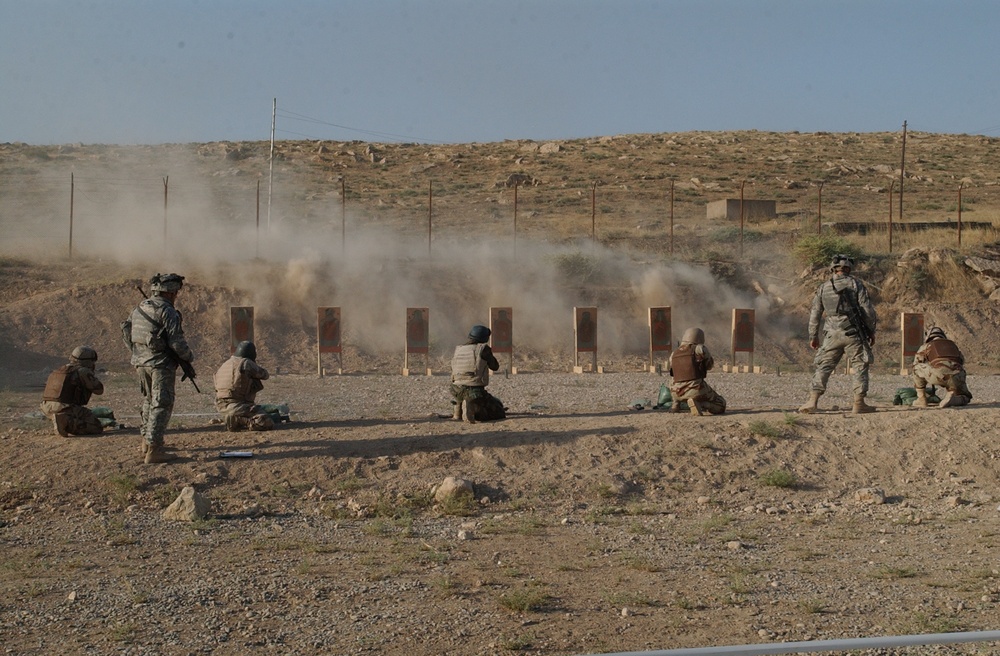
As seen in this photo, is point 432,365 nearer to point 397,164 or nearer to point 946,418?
point 946,418

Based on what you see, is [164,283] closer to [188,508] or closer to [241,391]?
[241,391]

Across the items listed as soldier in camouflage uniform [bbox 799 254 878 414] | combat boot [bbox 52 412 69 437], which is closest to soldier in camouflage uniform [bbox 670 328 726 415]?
soldier in camouflage uniform [bbox 799 254 878 414]

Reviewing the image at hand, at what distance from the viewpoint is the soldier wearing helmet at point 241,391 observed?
10.7 meters

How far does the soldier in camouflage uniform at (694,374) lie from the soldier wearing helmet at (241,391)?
457 cm

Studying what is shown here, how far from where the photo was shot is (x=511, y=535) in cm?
823

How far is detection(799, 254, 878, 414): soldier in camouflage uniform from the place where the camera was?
36.6ft

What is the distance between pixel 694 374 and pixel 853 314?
1.87 m

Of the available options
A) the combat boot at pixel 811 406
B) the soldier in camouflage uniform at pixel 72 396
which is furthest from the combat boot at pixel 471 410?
the soldier in camouflage uniform at pixel 72 396

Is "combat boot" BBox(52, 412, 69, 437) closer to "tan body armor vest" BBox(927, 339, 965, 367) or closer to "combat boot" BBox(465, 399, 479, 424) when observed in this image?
"combat boot" BBox(465, 399, 479, 424)

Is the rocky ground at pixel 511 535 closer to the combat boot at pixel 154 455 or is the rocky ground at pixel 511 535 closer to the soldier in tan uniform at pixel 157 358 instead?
the combat boot at pixel 154 455

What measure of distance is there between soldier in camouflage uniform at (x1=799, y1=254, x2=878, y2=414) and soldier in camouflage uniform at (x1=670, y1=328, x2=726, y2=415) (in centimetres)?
110

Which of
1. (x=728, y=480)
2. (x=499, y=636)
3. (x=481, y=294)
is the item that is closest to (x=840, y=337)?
(x=728, y=480)

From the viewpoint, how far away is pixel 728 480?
32.2ft

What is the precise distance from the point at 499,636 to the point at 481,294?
65.8 ft
